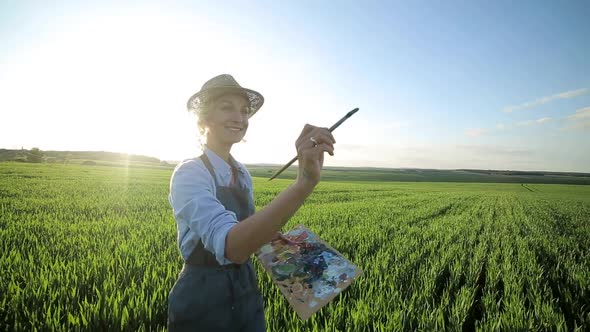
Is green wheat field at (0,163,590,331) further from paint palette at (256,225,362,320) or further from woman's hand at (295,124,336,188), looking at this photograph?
woman's hand at (295,124,336,188)

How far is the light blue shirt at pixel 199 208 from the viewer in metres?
1.19

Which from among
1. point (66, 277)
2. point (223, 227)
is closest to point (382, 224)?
point (66, 277)

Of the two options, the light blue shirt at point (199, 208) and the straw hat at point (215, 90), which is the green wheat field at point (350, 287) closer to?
the light blue shirt at point (199, 208)

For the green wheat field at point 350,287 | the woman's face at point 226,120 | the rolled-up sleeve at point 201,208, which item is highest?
the woman's face at point 226,120

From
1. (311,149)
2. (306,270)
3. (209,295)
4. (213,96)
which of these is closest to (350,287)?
(306,270)

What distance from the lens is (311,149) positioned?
1.15m

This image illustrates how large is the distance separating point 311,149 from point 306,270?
91 cm

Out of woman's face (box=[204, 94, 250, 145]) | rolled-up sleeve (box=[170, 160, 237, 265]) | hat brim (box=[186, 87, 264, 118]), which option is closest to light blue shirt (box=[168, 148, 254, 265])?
rolled-up sleeve (box=[170, 160, 237, 265])

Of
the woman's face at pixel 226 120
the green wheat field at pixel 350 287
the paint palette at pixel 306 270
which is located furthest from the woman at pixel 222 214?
the green wheat field at pixel 350 287

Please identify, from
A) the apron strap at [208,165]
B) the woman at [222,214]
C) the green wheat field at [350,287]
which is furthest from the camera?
the green wheat field at [350,287]

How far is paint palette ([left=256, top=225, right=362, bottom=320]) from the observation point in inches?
60.8

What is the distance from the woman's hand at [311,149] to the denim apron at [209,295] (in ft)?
2.26

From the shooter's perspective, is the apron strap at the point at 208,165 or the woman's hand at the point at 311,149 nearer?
the woman's hand at the point at 311,149

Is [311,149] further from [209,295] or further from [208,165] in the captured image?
[209,295]
